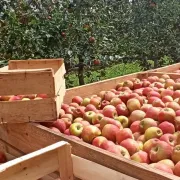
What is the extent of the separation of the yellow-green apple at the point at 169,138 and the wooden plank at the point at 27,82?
0.72 m

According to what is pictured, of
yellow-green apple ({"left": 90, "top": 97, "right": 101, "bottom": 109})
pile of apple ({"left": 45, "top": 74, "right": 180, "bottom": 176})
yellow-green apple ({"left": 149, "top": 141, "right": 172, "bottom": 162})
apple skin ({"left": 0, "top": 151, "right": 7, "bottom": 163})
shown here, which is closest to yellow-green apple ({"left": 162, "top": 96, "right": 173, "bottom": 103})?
pile of apple ({"left": 45, "top": 74, "right": 180, "bottom": 176})

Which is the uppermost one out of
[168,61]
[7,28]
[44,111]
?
[7,28]

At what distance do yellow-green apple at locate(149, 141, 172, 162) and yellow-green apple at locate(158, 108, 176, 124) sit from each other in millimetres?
388

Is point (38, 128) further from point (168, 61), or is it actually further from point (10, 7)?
point (168, 61)

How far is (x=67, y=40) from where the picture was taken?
17.9 feet

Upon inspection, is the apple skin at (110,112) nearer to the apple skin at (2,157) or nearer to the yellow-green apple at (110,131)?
the yellow-green apple at (110,131)

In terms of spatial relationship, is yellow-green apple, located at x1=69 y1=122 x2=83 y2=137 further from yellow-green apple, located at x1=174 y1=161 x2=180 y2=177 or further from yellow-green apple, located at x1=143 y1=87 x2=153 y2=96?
yellow-green apple, located at x1=143 y1=87 x2=153 y2=96

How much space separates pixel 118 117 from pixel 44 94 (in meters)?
0.54

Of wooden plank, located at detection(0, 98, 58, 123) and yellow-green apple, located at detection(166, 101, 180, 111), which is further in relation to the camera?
yellow-green apple, located at detection(166, 101, 180, 111)

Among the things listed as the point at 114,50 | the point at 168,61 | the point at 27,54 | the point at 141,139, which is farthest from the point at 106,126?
the point at 168,61

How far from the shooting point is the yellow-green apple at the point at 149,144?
79.2 inches

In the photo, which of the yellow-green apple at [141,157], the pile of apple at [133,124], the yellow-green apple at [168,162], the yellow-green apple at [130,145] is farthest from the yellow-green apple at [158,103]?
the yellow-green apple at [168,162]

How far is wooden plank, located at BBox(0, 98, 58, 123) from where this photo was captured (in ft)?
7.50

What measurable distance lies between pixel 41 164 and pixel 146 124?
830 millimetres
